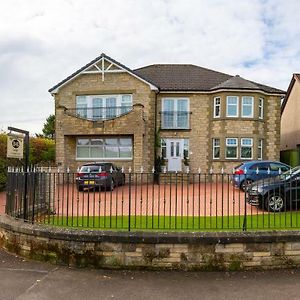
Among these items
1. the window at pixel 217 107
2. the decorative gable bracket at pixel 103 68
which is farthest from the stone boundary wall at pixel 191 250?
the decorative gable bracket at pixel 103 68

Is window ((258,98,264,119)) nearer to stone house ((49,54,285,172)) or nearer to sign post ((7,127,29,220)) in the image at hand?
stone house ((49,54,285,172))

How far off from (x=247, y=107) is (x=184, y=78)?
199 inches

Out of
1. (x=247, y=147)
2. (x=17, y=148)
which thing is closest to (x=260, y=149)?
(x=247, y=147)

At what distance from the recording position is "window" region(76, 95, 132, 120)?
26.7 meters

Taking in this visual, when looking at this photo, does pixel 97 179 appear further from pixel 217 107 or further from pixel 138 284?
pixel 217 107

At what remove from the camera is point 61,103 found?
2733 centimetres

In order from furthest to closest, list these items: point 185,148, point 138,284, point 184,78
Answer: point 184,78 < point 185,148 < point 138,284

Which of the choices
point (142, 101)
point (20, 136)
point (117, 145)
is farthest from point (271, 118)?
point (20, 136)

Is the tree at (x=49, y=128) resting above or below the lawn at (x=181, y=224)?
above

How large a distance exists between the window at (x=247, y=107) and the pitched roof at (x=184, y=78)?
76 centimetres

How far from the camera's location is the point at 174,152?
27781 millimetres

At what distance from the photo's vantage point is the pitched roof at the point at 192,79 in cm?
2717

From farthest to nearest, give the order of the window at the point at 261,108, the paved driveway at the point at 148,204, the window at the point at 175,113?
the window at the point at 175,113 < the window at the point at 261,108 < the paved driveway at the point at 148,204

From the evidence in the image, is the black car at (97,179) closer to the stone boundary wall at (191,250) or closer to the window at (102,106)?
the stone boundary wall at (191,250)
